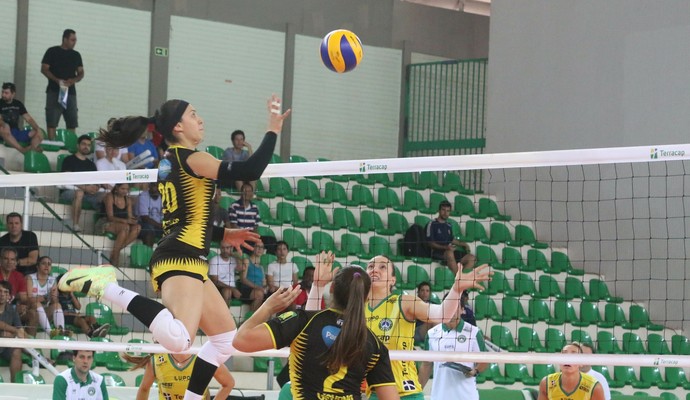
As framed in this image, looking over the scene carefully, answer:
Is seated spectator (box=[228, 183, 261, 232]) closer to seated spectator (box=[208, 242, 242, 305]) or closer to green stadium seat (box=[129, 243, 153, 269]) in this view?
seated spectator (box=[208, 242, 242, 305])

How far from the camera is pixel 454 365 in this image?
1063cm

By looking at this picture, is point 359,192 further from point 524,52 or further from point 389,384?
point 389,384

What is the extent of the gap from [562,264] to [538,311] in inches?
85.1

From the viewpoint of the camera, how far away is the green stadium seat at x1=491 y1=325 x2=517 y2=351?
15.5m

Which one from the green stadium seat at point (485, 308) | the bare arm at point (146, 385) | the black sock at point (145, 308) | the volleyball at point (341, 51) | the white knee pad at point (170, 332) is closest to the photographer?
the white knee pad at point (170, 332)

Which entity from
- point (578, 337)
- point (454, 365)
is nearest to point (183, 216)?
point (454, 365)

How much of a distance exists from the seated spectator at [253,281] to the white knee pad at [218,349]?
A: 7556 mm

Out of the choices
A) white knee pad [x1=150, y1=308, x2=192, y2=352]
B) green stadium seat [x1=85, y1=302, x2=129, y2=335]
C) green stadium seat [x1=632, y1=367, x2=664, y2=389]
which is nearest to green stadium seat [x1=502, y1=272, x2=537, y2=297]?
green stadium seat [x1=632, y1=367, x2=664, y2=389]

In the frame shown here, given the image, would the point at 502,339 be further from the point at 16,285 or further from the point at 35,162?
the point at 35,162

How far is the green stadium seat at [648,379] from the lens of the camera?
52.7 ft

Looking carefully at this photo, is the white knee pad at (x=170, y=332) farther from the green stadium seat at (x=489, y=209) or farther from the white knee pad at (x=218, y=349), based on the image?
the green stadium seat at (x=489, y=209)

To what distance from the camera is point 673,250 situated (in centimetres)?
1789

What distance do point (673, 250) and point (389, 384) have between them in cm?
1342

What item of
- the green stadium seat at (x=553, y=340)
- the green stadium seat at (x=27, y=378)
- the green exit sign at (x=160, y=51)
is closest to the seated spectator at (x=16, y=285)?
the green stadium seat at (x=27, y=378)
